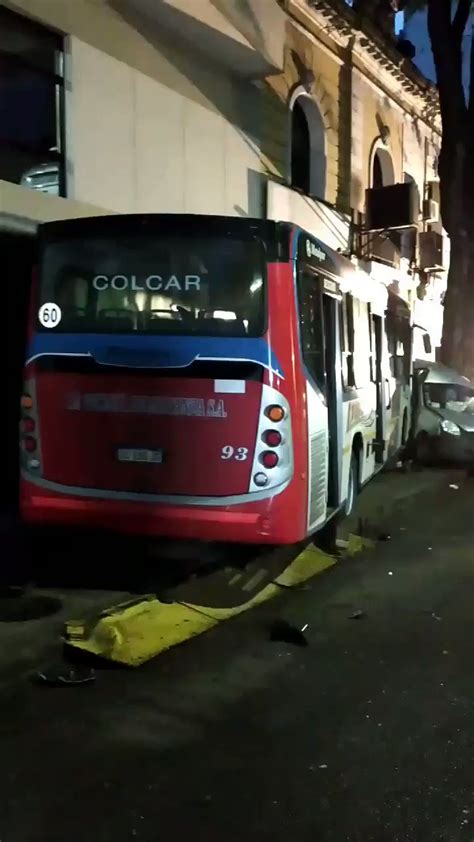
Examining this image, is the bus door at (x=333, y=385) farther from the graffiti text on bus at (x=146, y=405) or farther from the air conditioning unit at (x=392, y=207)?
the air conditioning unit at (x=392, y=207)

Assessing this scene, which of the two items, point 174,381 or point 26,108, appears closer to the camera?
point 174,381

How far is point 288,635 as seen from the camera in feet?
21.1

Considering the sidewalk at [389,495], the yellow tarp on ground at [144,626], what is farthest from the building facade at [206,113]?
the yellow tarp on ground at [144,626]

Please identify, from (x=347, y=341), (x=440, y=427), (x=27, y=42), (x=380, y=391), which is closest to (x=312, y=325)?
(x=347, y=341)

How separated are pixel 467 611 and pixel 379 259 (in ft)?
51.3

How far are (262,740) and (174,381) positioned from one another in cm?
313

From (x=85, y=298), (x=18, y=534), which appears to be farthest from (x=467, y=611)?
(x=18, y=534)

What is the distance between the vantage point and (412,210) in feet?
66.2

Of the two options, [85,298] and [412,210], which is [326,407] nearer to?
[85,298]

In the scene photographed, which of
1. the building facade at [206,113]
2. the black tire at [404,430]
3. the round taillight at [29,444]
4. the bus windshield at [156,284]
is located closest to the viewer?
the bus windshield at [156,284]

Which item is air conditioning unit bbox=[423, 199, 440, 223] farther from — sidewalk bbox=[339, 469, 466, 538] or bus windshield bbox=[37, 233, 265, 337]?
bus windshield bbox=[37, 233, 265, 337]

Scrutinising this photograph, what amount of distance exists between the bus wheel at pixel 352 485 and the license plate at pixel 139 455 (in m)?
3.19

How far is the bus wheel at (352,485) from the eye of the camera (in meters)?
9.84

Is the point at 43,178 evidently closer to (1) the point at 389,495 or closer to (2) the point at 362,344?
(2) the point at 362,344
